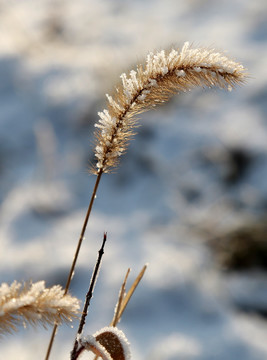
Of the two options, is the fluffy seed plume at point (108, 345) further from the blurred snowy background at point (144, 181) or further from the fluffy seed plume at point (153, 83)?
the blurred snowy background at point (144, 181)

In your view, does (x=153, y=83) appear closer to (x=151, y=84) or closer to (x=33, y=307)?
(x=151, y=84)

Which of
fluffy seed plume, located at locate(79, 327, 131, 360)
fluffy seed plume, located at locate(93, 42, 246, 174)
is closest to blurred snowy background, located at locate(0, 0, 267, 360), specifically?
fluffy seed plume, located at locate(93, 42, 246, 174)

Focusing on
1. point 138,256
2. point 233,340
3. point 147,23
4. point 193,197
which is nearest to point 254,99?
point 193,197

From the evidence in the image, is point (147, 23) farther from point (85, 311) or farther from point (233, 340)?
point (85, 311)

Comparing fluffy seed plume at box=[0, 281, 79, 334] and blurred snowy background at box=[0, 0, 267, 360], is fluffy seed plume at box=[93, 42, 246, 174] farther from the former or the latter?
blurred snowy background at box=[0, 0, 267, 360]

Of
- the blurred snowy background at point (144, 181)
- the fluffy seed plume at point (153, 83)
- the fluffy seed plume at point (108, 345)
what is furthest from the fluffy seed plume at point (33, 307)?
the blurred snowy background at point (144, 181)

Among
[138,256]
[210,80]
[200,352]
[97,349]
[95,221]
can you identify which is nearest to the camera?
[97,349]
